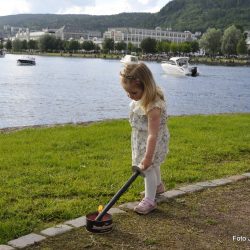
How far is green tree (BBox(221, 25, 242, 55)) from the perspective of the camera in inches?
5502

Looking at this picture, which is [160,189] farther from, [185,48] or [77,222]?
[185,48]

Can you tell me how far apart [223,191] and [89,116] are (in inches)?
602

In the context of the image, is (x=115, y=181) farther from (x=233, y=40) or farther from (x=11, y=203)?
(x=233, y=40)

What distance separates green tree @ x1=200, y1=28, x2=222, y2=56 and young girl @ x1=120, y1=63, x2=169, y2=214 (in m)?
139

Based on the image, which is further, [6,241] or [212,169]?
[212,169]

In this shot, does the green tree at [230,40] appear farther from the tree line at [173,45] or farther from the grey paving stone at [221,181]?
the grey paving stone at [221,181]

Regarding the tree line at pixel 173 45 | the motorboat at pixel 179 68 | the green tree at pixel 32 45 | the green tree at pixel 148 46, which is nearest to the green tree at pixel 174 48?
the tree line at pixel 173 45

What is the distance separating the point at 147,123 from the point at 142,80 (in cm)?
54

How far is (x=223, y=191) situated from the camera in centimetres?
638

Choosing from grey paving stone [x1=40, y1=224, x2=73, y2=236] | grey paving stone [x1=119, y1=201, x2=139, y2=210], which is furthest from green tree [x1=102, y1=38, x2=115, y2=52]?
grey paving stone [x1=40, y1=224, x2=73, y2=236]

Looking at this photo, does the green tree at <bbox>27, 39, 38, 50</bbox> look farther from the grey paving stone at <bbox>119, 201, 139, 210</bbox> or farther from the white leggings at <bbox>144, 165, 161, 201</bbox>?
the white leggings at <bbox>144, 165, 161, 201</bbox>

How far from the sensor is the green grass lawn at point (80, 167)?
548cm

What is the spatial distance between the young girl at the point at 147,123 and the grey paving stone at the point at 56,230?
0.88 meters

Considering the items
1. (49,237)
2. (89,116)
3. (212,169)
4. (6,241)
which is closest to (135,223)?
A: (49,237)
